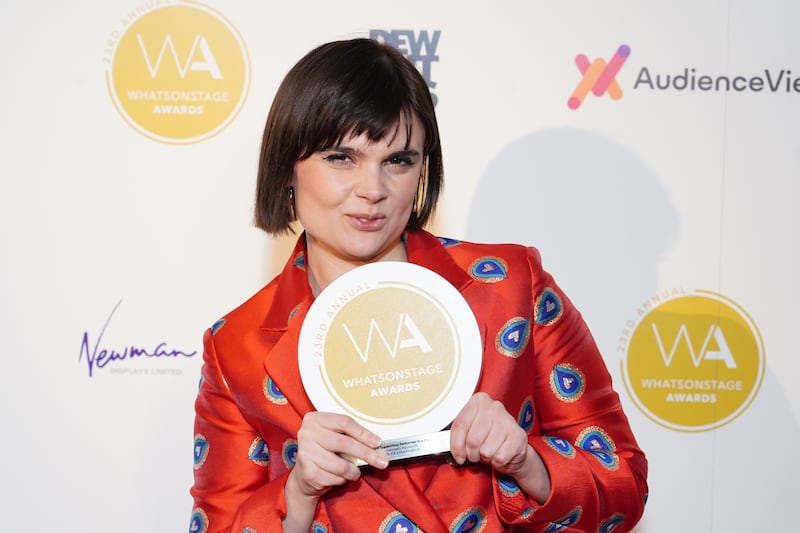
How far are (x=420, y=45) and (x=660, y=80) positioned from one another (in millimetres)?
519

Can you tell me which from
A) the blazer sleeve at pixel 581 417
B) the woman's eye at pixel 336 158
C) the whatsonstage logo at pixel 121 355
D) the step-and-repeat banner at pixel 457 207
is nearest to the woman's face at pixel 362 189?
the woman's eye at pixel 336 158

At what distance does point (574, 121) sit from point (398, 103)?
823 mm

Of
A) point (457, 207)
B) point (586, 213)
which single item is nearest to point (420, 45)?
point (457, 207)

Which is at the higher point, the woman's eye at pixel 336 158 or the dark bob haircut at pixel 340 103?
the dark bob haircut at pixel 340 103

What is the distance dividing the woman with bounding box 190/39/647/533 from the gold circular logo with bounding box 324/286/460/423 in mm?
88

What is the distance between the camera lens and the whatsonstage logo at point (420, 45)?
73.3 inches

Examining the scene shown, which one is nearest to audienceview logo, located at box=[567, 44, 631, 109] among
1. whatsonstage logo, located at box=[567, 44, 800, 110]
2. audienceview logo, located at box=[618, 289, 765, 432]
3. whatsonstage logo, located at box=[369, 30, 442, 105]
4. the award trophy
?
whatsonstage logo, located at box=[567, 44, 800, 110]

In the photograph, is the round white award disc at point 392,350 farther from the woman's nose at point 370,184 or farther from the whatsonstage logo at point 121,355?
the whatsonstage logo at point 121,355

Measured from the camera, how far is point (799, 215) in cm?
187

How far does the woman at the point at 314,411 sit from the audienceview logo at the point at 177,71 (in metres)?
0.70

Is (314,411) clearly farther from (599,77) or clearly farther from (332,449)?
(599,77)

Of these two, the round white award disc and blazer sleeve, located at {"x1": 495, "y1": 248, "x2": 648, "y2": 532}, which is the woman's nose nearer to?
the round white award disc

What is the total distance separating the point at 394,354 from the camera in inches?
40.5

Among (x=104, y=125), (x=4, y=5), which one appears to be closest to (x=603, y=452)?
(x=104, y=125)
